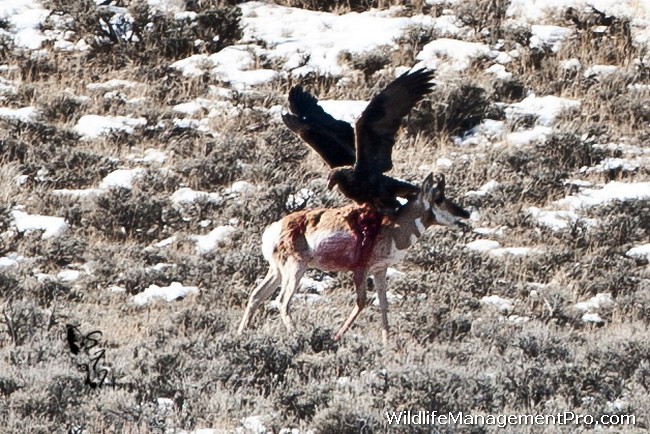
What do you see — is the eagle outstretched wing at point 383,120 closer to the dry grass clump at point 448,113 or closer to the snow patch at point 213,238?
the snow patch at point 213,238

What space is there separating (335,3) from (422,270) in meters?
6.54

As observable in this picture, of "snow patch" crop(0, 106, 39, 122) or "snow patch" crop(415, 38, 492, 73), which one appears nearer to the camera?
"snow patch" crop(0, 106, 39, 122)

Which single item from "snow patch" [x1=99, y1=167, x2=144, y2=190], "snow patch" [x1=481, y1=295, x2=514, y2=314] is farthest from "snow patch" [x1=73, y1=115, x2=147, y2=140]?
"snow patch" [x1=481, y1=295, x2=514, y2=314]

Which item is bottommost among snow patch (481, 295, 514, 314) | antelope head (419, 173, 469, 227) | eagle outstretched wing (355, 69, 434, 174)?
snow patch (481, 295, 514, 314)

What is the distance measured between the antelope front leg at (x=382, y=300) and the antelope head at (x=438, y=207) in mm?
562

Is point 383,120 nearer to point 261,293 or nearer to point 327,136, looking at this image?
point 327,136

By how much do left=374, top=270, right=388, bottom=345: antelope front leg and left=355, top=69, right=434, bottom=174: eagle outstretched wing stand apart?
0.78 meters

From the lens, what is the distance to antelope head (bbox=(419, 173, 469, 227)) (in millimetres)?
12773

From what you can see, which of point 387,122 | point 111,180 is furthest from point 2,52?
point 387,122

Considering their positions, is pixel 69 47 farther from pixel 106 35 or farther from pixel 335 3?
pixel 335 3

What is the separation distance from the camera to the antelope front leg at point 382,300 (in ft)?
40.8

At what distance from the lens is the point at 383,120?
12.6m

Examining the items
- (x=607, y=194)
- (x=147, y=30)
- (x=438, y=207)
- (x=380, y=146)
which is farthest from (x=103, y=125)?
(x=438, y=207)

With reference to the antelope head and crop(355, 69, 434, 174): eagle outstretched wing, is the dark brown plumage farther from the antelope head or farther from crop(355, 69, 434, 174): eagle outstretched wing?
the antelope head
